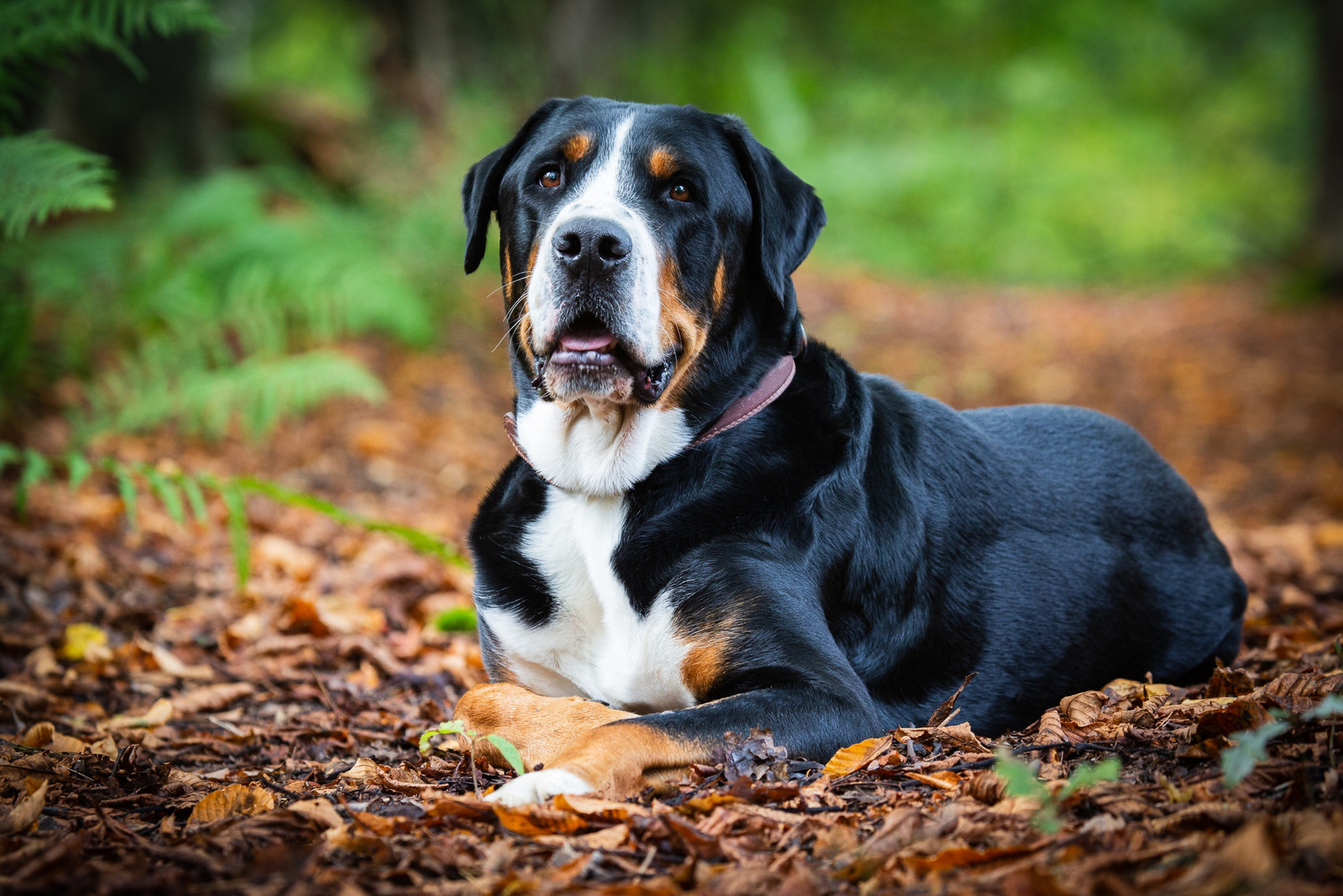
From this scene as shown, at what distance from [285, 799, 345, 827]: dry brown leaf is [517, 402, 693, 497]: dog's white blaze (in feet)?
3.81

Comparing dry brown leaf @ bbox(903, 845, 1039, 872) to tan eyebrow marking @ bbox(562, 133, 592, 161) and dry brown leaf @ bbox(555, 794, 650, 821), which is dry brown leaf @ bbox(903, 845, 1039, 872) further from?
tan eyebrow marking @ bbox(562, 133, 592, 161)

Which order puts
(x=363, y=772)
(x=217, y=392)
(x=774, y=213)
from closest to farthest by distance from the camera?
(x=363, y=772) < (x=774, y=213) < (x=217, y=392)

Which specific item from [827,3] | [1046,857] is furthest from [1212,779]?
[827,3]

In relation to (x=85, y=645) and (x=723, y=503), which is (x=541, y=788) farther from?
(x=85, y=645)

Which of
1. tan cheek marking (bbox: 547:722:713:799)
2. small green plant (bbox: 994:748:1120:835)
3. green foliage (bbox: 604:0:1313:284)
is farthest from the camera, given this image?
green foliage (bbox: 604:0:1313:284)

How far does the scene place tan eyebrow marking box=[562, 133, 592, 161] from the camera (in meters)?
3.27

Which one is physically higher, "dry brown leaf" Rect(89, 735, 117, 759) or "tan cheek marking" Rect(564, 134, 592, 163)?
"tan cheek marking" Rect(564, 134, 592, 163)

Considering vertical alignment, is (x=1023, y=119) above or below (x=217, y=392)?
above

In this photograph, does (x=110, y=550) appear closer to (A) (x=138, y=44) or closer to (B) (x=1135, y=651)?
(B) (x=1135, y=651)

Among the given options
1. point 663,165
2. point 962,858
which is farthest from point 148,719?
point 962,858

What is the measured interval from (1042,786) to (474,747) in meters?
1.48

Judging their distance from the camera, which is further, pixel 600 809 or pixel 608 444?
pixel 608 444

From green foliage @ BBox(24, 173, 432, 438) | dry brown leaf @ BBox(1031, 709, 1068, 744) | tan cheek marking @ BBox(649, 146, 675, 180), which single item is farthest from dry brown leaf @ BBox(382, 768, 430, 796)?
green foliage @ BBox(24, 173, 432, 438)

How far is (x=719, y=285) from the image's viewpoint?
3.27m
